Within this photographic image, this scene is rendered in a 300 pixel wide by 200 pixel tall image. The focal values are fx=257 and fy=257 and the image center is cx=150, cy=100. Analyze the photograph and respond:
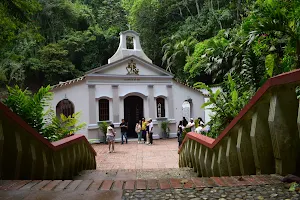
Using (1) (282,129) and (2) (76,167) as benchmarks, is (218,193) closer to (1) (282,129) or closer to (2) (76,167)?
(1) (282,129)

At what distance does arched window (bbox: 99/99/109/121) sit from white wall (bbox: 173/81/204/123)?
4.73 m

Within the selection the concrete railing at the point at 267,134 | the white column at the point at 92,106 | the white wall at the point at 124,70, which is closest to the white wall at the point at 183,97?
the white wall at the point at 124,70

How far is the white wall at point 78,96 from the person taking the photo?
1491 centimetres

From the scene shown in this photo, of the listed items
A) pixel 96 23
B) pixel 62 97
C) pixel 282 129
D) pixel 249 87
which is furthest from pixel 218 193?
pixel 96 23

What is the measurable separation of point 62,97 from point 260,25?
11.6 m

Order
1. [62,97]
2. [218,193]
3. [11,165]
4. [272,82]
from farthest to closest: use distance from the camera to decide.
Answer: [62,97] → [11,165] → [272,82] → [218,193]

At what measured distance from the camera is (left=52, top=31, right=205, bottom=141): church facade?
1539 cm

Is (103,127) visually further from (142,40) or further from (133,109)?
(142,40)

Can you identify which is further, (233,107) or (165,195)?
(233,107)

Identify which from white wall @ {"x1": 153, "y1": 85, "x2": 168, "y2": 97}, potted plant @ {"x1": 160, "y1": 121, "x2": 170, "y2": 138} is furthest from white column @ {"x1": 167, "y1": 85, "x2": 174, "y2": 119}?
potted plant @ {"x1": 160, "y1": 121, "x2": 170, "y2": 138}

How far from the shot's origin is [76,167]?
16.5 feet

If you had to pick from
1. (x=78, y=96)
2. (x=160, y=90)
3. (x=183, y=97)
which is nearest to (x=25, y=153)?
(x=78, y=96)

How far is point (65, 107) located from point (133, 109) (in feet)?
14.8

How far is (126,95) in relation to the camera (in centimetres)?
1659
